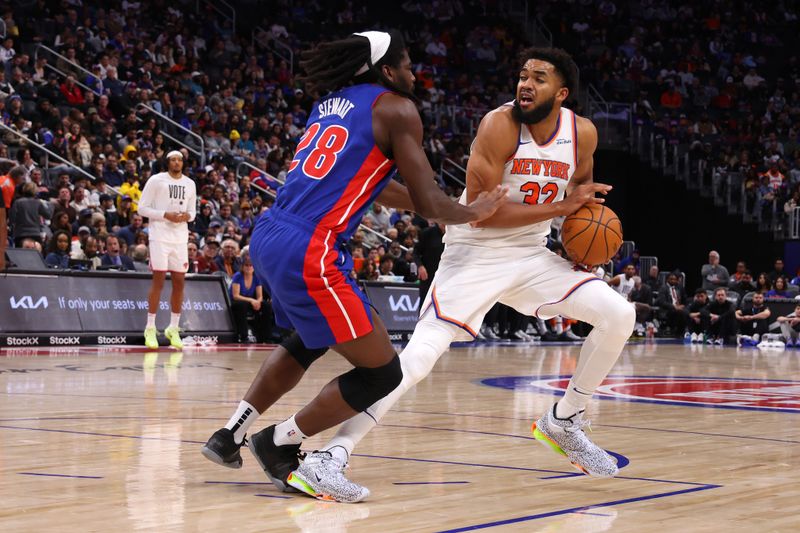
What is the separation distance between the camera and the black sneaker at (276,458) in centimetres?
429

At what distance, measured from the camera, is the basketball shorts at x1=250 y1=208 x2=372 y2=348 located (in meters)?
4.07

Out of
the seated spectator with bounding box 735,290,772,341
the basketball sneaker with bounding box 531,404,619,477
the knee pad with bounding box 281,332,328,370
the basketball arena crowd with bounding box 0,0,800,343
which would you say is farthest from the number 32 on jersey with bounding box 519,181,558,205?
the seated spectator with bounding box 735,290,772,341

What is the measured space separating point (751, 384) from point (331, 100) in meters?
6.86

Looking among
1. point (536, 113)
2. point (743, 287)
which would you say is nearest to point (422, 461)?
point (536, 113)

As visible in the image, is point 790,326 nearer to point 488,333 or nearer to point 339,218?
point 488,333

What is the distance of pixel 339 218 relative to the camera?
4.16 meters

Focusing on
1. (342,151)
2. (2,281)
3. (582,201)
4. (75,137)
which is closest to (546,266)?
(582,201)

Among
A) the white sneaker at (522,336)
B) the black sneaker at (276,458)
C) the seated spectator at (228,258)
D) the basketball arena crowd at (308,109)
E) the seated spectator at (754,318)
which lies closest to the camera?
the black sneaker at (276,458)

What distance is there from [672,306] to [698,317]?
2.46ft

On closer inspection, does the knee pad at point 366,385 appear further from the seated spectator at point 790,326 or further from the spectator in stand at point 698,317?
the spectator in stand at point 698,317

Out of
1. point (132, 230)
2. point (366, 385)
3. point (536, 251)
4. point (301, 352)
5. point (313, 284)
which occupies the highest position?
point (132, 230)

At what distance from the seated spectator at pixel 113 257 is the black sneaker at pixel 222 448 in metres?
10.1

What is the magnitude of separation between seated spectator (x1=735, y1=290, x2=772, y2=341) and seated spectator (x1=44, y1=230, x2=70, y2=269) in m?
11.2

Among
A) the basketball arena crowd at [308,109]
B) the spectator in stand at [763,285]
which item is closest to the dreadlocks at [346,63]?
the basketball arena crowd at [308,109]
